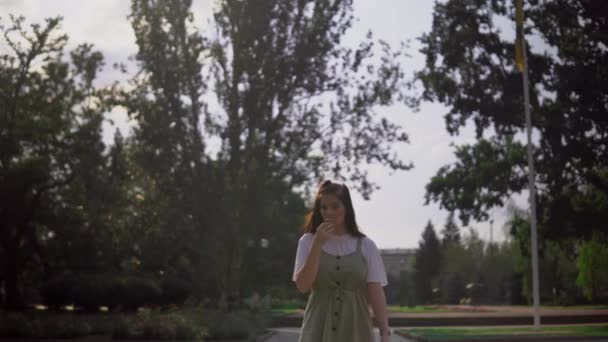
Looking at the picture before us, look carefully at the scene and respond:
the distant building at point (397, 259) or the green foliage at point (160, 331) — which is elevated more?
the distant building at point (397, 259)

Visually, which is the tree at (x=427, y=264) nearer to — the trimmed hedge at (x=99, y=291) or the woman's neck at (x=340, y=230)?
the trimmed hedge at (x=99, y=291)

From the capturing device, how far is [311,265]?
4633 millimetres

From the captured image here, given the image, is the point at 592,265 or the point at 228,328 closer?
the point at 228,328

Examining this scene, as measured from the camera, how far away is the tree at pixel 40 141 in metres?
36.0

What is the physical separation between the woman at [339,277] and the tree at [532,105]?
26.1m

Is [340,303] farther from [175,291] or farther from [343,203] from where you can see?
[175,291]

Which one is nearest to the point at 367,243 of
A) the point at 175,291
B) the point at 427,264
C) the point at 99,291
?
the point at 99,291

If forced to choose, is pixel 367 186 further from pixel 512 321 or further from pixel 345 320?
pixel 345 320

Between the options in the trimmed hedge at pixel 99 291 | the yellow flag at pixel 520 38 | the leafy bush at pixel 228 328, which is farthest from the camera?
the trimmed hedge at pixel 99 291

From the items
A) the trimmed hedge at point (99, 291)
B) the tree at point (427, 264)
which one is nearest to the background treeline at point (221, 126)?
the trimmed hedge at point (99, 291)

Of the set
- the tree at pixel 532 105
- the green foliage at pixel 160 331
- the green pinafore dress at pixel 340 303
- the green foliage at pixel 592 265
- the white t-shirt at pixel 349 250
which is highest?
the tree at pixel 532 105

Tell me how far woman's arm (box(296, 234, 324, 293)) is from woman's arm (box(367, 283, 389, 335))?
0.34 m

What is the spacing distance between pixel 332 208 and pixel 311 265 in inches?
13.2

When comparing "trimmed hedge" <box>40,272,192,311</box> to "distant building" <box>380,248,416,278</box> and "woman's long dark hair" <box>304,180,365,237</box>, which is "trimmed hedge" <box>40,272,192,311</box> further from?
"distant building" <box>380,248,416,278</box>
